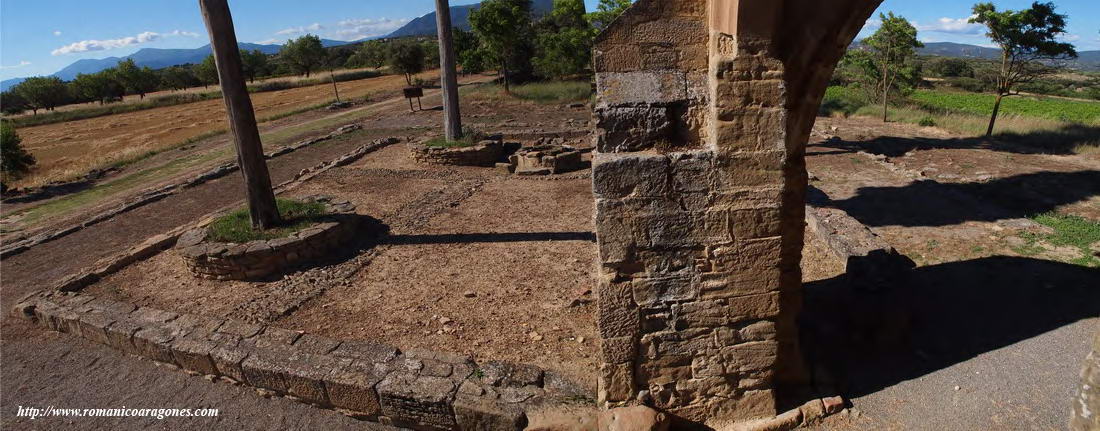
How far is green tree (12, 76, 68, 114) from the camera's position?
45.1 meters

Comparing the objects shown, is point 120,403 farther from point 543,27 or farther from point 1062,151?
point 543,27

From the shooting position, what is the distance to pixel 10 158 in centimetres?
1625

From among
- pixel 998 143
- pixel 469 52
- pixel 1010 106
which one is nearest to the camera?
pixel 998 143

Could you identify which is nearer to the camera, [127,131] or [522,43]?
[127,131]

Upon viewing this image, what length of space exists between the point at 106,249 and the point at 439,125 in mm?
12439

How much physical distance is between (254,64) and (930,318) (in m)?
65.1

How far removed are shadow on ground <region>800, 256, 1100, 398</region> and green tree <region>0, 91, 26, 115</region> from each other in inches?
2408

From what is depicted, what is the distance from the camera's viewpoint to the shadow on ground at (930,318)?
14.9ft

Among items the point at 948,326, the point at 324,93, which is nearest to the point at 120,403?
the point at 948,326

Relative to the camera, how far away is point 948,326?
4.99 meters

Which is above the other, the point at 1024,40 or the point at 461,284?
the point at 1024,40

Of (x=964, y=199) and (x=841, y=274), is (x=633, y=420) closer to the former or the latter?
(x=841, y=274)

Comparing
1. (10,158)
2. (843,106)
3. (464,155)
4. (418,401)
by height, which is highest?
(10,158)

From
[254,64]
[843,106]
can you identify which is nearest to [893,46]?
[843,106]
